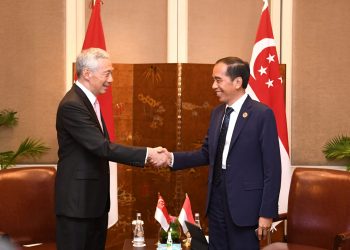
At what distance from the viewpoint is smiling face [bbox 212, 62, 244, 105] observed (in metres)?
3.31

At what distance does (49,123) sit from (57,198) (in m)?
2.44

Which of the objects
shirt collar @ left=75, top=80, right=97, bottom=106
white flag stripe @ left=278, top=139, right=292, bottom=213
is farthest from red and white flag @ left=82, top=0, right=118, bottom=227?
shirt collar @ left=75, top=80, right=97, bottom=106

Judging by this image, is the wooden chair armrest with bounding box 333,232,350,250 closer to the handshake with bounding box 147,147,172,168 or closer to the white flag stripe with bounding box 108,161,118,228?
the handshake with bounding box 147,147,172,168

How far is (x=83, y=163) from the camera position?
3125 mm

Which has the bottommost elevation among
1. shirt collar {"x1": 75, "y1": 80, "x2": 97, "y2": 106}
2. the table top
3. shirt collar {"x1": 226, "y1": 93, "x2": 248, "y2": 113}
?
the table top

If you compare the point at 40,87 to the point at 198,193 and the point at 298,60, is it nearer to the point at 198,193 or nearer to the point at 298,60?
the point at 198,193

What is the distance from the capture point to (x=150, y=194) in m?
5.23

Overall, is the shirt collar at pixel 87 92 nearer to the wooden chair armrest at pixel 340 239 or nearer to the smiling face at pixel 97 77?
the smiling face at pixel 97 77

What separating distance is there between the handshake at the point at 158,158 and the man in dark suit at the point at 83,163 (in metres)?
0.28

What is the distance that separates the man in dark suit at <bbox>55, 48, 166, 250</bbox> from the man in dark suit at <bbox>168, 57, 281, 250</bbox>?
2.06 feet

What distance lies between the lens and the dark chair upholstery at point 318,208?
392 cm

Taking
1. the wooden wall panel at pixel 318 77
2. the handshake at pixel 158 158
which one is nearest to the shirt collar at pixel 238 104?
the handshake at pixel 158 158

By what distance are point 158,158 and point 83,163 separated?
0.62 m

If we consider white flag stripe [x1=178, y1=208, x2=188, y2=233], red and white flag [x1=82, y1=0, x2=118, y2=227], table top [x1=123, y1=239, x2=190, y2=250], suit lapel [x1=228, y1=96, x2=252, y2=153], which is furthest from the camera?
red and white flag [x1=82, y1=0, x2=118, y2=227]
